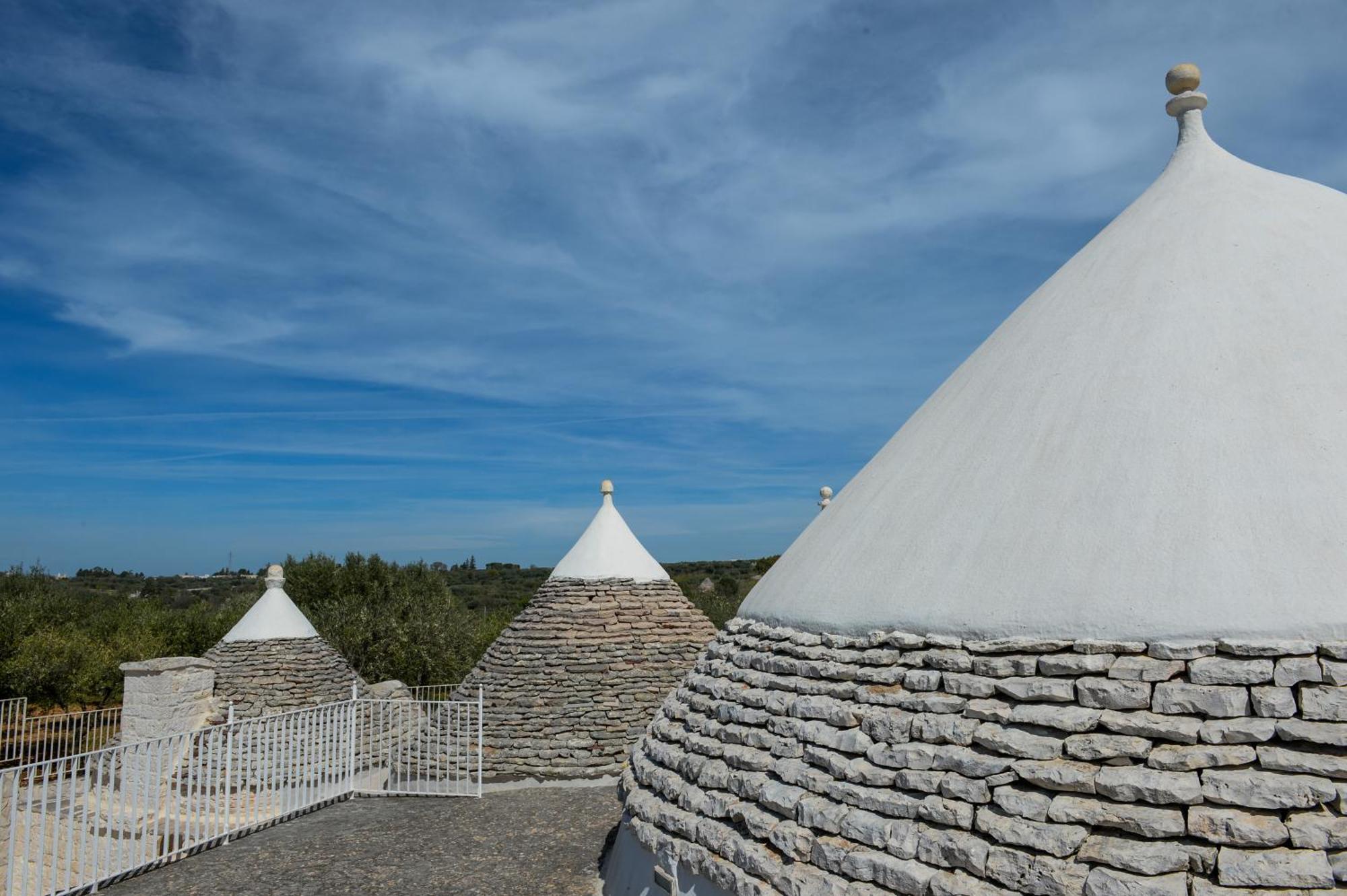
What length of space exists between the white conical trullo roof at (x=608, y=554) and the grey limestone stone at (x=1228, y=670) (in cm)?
1136

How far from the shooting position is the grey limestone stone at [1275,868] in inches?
116

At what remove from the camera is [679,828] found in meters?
5.17

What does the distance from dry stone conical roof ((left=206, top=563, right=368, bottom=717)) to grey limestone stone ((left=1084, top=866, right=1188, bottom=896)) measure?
Answer: 1389 centimetres

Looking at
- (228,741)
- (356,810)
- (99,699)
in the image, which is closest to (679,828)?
(228,741)

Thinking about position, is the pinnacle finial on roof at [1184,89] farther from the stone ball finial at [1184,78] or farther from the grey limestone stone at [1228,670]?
the grey limestone stone at [1228,670]

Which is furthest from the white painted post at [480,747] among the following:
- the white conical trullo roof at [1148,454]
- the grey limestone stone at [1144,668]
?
the grey limestone stone at [1144,668]

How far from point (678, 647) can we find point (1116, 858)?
35.8 feet

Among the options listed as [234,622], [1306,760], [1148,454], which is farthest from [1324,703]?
[234,622]

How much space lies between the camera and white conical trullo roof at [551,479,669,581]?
47.1ft

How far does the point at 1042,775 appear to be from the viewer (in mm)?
3496

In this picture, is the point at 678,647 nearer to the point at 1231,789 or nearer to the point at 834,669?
the point at 834,669

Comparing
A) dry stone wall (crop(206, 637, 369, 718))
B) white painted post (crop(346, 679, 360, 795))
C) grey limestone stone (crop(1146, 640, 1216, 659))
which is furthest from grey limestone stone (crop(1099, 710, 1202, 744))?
dry stone wall (crop(206, 637, 369, 718))

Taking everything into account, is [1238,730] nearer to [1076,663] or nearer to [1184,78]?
[1076,663]

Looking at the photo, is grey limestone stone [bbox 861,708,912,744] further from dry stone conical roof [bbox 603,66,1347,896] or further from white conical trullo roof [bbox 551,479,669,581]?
white conical trullo roof [bbox 551,479,669,581]
